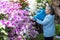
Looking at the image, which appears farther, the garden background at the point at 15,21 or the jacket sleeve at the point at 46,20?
the jacket sleeve at the point at 46,20

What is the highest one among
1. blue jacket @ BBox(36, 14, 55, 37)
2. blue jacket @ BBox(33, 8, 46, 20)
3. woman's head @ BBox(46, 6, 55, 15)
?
woman's head @ BBox(46, 6, 55, 15)

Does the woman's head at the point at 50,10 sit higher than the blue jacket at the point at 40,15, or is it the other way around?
the woman's head at the point at 50,10

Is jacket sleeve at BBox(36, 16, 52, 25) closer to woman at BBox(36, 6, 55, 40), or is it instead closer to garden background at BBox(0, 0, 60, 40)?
woman at BBox(36, 6, 55, 40)

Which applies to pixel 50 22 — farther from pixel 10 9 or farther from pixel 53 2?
pixel 10 9

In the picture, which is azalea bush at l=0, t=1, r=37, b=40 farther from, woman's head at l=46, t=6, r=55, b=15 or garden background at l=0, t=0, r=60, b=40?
woman's head at l=46, t=6, r=55, b=15

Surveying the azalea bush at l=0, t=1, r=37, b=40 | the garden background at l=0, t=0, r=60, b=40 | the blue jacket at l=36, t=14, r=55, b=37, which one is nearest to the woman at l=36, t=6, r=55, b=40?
the blue jacket at l=36, t=14, r=55, b=37

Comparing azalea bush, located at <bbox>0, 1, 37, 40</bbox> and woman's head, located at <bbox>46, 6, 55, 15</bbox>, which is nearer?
azalea bush, located at <bbox>0, 1, 37, 40</bbox>

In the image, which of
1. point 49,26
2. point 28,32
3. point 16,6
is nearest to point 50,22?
point 49,26

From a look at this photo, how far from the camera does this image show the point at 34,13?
6.45m

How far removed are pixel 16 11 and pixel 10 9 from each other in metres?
0.16

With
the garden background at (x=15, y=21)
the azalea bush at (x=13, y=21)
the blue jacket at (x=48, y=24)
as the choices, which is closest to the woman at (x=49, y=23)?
the blue jacket at (x=48, y=24)

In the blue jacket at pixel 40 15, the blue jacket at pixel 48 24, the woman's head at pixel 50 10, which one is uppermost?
the woman's head at pixel 50 10

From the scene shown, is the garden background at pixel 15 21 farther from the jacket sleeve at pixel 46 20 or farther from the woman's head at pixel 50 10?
the woman's head at pixel 50 10

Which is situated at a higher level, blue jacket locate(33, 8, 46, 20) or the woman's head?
the woman's head
